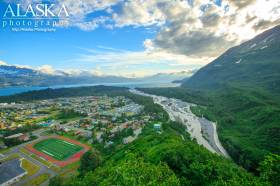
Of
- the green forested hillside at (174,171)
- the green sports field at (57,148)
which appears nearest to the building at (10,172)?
the green sports field at (57,148)

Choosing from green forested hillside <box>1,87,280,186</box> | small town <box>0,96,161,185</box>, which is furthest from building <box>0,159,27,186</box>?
green forested hillside <box>1,87,280,186</box>

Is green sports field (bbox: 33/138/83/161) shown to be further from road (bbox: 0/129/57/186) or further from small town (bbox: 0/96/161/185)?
road (bbox: 0/129/57/186)

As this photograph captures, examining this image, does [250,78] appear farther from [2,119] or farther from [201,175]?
[2,119]

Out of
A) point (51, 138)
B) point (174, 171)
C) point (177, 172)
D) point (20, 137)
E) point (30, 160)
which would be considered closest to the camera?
point (177, 172)

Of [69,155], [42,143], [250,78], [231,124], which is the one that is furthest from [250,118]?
[250,78]

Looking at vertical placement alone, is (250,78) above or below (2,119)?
above

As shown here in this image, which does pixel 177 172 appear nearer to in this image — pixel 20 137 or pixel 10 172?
pixel 10 172

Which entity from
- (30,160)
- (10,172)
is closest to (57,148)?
(30,160)
